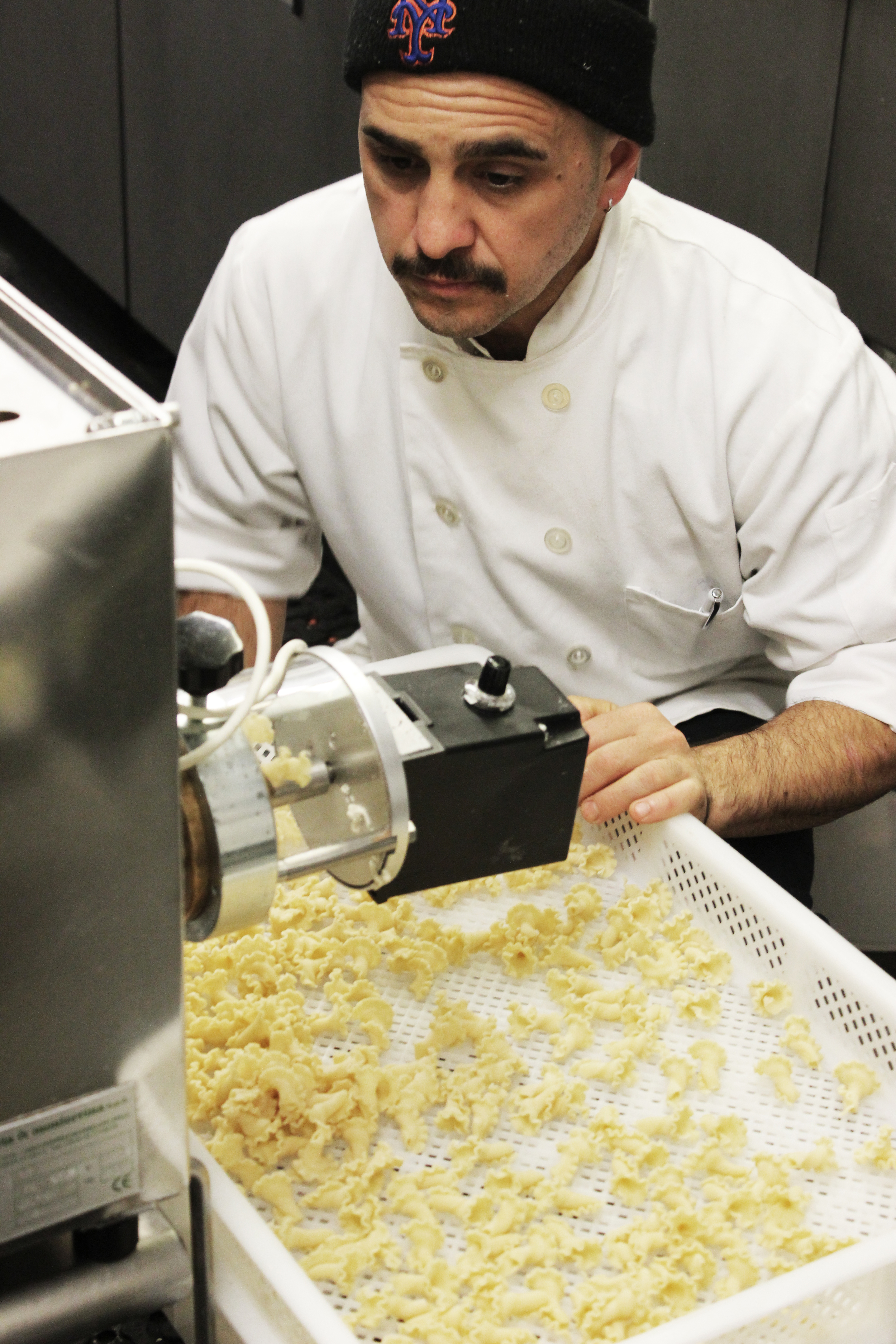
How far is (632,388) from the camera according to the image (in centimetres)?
139

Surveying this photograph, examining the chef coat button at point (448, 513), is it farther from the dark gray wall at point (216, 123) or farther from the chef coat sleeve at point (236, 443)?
the dark gray wall at point (216, 123)

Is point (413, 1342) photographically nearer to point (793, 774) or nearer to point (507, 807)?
point (507, 807)

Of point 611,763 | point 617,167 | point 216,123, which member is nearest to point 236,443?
point 617,167

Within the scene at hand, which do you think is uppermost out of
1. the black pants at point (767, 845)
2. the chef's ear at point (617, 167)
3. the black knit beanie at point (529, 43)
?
the black knit beanie at point (529, 43)

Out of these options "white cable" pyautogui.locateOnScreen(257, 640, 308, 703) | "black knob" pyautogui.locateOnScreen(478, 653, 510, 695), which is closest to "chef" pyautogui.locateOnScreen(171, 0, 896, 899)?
"black knob" pyautogui.locateOnScreen(478, 653, 510, 695)

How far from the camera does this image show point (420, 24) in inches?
45.4

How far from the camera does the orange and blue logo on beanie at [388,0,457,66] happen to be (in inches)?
44.8

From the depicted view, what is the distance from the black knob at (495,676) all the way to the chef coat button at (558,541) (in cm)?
66

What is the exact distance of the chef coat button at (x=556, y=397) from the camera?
139cm

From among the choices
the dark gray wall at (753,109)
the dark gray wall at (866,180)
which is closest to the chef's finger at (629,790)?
the dark gray wall at (866,180)

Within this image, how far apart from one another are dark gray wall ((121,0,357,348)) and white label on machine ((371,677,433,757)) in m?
2.00

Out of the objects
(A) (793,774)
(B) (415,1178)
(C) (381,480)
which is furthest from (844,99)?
(B) (415,1178)

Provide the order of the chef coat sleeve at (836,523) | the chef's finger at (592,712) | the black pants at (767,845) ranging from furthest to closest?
the black pants at (767,845) → the chef coat sleeve at (836,523) → the chef's finger at (592,712)

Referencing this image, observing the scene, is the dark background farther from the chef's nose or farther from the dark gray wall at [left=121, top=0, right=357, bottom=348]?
the chef's nose
